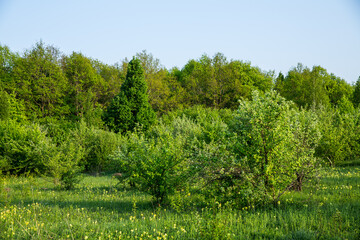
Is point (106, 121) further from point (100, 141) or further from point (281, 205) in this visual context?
point (281, 205)

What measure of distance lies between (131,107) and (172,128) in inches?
485

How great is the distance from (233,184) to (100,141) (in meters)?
14.0

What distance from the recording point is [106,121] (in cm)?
2616

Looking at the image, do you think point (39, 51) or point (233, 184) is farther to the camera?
point (39, 51)

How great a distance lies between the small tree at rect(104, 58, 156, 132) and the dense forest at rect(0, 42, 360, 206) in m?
0.10

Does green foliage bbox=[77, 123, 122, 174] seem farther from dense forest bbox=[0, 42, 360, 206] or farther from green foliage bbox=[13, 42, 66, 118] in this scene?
green foliage bbox=[13, 42, 66, 118]

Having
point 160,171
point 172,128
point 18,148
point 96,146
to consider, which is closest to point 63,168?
point 160,171

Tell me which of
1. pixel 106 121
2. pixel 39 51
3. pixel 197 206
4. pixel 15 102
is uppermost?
pixel 39 51

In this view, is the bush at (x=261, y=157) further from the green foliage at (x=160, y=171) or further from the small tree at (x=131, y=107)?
the small tree at (x=131, y=107)

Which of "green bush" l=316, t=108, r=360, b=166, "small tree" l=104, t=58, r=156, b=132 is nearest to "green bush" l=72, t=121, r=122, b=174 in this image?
"small tree" l=104, t=58, r=156, b=132

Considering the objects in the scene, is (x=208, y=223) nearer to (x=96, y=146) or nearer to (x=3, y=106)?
(x=96, y=146)

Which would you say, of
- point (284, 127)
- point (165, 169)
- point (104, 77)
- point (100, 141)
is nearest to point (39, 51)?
point (104, 77)

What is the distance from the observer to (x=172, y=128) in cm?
1504

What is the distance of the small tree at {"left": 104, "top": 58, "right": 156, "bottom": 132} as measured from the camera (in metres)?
25.7
